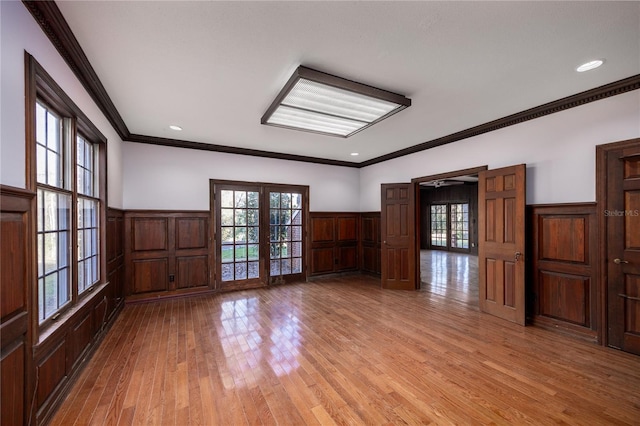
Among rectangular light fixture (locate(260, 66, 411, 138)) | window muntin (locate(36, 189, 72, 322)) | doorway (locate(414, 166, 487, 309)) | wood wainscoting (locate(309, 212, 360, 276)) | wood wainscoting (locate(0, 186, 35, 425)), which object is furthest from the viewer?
doorway (locate(414, 166, 487, 309))

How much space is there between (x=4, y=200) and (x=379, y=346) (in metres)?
3.25

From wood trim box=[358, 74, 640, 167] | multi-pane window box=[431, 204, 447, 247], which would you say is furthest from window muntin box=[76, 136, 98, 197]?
multi-pane window box=[431, 204, 447, 247]

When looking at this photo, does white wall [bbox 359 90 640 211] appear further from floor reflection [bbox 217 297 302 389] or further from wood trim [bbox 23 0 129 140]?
wood trim [bbox 23 0 129 140]

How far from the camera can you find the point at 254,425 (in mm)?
1828

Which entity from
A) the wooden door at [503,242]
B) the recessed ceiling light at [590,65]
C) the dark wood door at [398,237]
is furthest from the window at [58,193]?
the wooden door at [503,242]

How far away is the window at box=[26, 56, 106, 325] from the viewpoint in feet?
6.22

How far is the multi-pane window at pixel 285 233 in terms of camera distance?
5.83 meters

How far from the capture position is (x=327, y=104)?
10.1ft

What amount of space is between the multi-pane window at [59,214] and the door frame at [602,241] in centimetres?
527

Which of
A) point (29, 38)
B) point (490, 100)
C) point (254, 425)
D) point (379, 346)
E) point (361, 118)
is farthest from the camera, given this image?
point (361, 118)

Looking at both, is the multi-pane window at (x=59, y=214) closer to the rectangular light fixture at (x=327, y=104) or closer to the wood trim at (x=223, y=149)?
the wood trim at (x=223, y=149)

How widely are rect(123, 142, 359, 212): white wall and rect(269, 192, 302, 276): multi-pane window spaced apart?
1.25 feet

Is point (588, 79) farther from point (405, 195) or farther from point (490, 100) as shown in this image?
point (405, 195)

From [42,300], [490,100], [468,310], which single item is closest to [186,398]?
[42,300]
